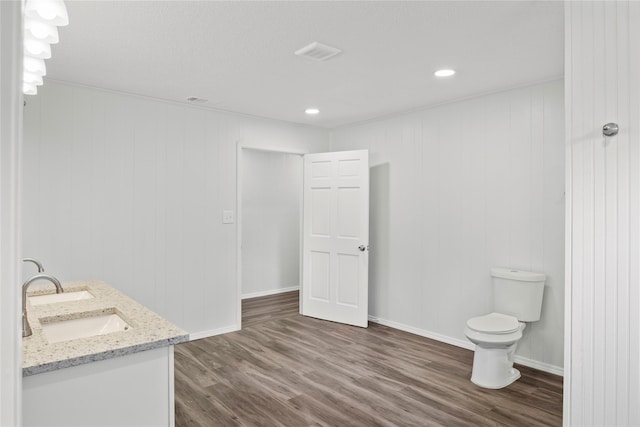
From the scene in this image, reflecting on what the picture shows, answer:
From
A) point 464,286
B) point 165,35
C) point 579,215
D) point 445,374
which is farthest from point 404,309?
point 165,35

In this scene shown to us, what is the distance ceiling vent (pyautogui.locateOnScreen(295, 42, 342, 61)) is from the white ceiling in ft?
0.18

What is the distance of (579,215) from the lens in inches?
62.0

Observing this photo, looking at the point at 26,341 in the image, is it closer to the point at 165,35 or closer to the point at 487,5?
the point at 165,35

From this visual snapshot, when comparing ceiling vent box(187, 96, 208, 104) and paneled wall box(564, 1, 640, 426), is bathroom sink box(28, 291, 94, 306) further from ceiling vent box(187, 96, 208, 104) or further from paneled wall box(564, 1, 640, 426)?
paneled wall box(564, 1, 640, 426)

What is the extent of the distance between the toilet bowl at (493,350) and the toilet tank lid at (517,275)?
1.14ft

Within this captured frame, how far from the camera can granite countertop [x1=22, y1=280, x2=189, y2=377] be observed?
1372 millimetres

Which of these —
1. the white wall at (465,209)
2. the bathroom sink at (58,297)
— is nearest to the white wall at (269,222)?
the white wall at (465,209)

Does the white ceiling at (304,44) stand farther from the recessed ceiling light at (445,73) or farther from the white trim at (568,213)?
the white trim at (568,213)

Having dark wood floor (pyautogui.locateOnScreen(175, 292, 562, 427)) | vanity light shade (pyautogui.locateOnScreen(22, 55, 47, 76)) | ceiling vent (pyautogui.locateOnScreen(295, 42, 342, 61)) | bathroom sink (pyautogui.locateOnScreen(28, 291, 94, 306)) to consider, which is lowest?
dark wood floor (pyautogui.locateOnScreen(175, 292, 562, 427))

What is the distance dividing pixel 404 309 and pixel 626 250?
3.04 metres

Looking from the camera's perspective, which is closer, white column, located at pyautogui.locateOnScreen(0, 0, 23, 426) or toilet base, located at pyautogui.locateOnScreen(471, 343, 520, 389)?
white column, located at pyautogui.locateOnScreen(0, 0, 23, 426)

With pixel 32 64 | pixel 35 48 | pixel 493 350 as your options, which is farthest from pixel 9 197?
pixel 493 350

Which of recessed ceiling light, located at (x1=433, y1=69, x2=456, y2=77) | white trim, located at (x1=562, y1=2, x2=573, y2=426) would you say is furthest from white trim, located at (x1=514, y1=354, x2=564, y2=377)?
recessed ceiling light, located at (x1=433, y1=69, x2=456, y2=77)

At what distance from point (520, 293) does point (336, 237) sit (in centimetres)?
205
